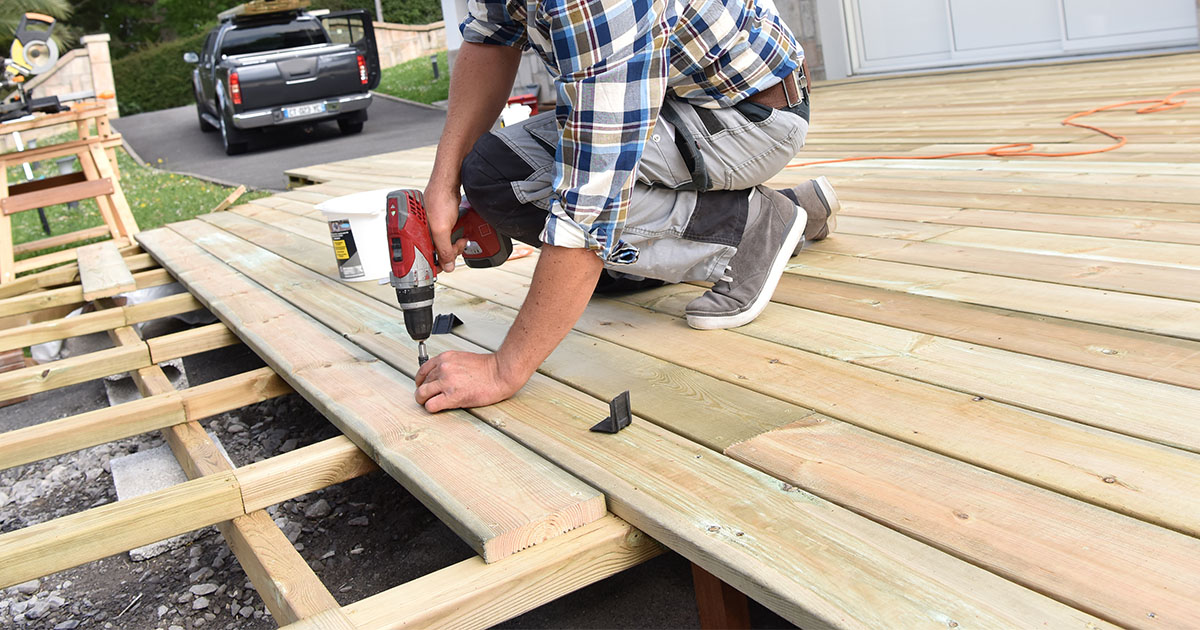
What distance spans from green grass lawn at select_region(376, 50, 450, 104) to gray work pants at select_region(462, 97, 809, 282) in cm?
1105

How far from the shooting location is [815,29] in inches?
273

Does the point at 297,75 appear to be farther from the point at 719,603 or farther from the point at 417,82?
the point at 719,603

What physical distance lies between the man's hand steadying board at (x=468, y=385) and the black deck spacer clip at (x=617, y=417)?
0.72ft

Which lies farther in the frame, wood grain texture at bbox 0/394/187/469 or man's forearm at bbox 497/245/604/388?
wood grain texture at bbox 0/394/187/469

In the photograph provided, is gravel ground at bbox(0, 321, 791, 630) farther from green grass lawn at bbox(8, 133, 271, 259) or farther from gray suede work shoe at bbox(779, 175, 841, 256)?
green grass lawn at bbox(8, 133, 271, 259)

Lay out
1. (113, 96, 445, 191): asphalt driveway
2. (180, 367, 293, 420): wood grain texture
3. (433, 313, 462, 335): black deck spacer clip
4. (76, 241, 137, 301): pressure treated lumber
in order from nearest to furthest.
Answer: (180, 367, 293, 420): wood grain texture < (433, 313, 462, 335): black deck spacer clip < (76, 241, 137, 301): pressure treated lumber < (113, 96, 445, 191): asphalt driveway

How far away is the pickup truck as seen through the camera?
10.6 metres

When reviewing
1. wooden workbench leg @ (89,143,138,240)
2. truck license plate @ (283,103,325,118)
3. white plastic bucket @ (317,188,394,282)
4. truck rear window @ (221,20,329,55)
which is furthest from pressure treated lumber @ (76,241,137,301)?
truck rear window @ (221,20,329,55)

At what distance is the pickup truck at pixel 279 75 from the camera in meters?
10.6

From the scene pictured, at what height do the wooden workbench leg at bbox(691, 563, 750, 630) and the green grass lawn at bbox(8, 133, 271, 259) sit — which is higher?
the green grass lawn at bbox(8, 133, 271, 259)

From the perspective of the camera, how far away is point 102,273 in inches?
148

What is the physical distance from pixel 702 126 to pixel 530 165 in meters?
0.36

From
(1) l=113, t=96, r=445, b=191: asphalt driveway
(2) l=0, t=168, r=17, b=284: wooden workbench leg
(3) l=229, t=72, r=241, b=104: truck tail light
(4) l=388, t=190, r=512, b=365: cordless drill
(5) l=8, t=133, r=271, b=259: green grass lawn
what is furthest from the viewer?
(3) l=229, t=72, r=241, b=104: truck tail light

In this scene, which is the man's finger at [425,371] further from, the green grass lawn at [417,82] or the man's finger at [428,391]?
the green grass lawn at [417,82]
